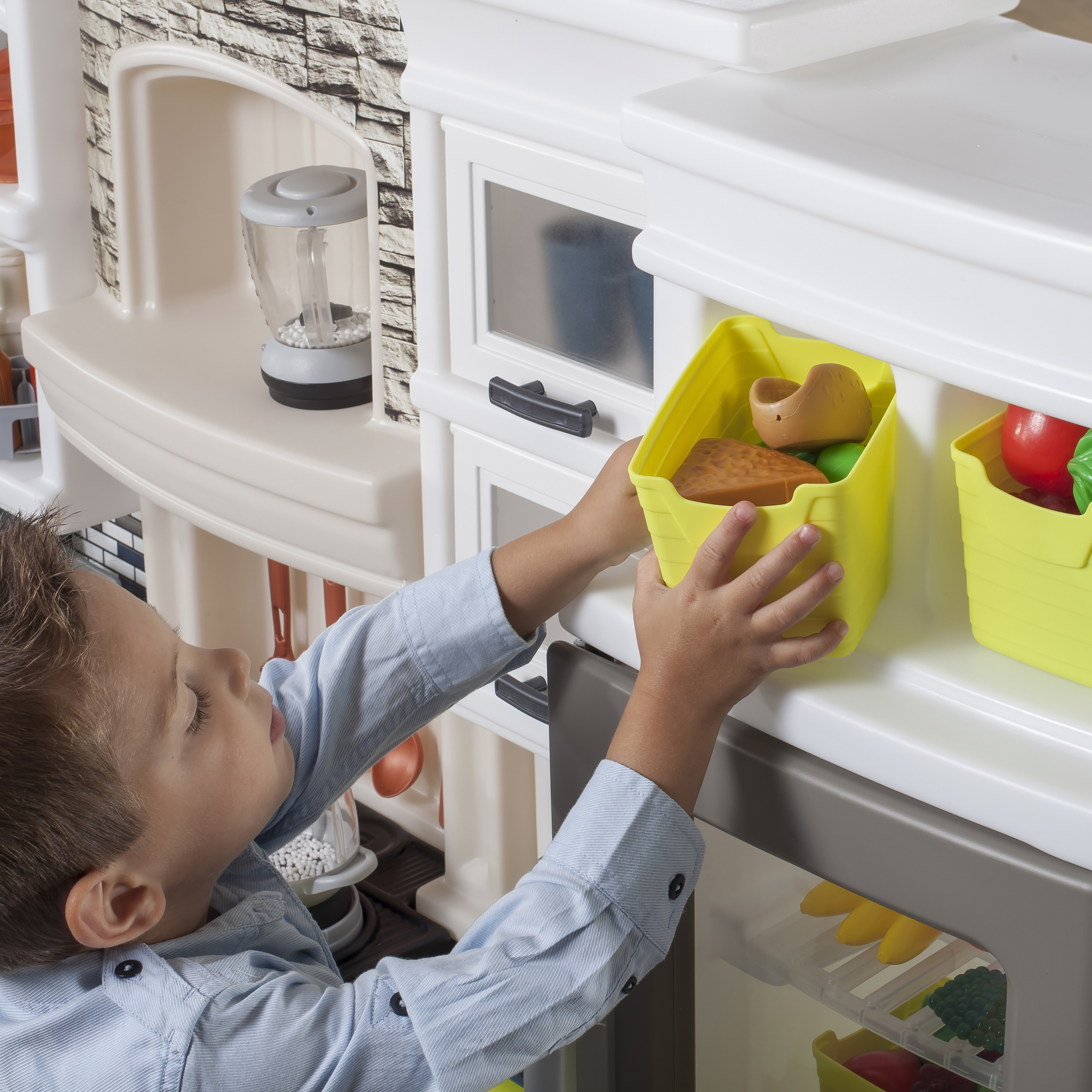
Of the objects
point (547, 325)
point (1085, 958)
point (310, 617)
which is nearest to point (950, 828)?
point (1085, 958)

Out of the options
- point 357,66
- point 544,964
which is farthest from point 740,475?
point 357,66

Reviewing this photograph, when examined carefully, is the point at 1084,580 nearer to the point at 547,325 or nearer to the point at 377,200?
the point at 547,325

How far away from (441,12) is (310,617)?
108 centimetres

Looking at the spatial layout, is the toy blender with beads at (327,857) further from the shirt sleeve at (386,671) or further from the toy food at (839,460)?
the toy food at (839,460)

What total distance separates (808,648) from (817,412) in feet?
0.40

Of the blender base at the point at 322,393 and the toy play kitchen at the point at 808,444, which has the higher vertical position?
the toy play kitchen at the point at 808,444

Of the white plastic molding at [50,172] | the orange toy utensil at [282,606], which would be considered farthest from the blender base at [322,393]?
the orange toy utensil at [282,606]

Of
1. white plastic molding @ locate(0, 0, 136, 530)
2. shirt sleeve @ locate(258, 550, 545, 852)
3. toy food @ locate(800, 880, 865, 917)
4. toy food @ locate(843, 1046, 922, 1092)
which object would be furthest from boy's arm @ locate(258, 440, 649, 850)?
white plastic molding @ locate(0, 0, 136, 530)

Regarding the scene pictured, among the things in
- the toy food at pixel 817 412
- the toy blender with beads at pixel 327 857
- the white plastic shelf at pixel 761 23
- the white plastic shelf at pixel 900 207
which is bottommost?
the toy blender with beads at pixel 327 857

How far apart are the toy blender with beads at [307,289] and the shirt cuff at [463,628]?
509 mm

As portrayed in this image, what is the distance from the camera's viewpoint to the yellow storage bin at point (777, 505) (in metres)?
0.66

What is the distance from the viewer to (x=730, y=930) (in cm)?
91

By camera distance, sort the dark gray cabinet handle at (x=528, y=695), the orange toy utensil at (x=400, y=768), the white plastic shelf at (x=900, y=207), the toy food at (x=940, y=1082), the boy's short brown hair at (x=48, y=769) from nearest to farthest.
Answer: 1. the white plastic shelf at (x=900, y=207)
2. the boy's short brown hair at (x=48, y=769)
3. the toy food at (x=940, y=1082)
4. the dark gray cabinet handle at (x=528, y=695)
5. the orange toy utensil at (x=400, y=768)

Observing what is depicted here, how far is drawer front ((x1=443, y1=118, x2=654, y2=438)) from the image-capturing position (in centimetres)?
91
